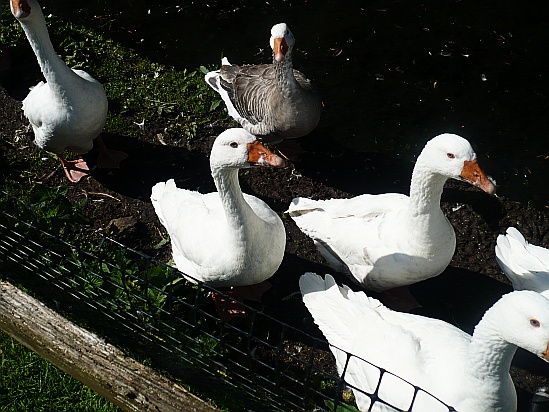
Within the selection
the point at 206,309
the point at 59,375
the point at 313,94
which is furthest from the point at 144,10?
the point at 59,375

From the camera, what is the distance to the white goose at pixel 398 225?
12.1 feet

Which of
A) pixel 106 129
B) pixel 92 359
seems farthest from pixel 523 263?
pixel 106 129

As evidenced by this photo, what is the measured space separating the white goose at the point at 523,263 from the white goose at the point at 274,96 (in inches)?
69.6

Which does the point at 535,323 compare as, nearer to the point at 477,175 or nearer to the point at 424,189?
the point at 477,175

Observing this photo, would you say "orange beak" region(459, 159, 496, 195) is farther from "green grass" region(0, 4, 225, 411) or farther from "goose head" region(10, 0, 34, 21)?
"goose head" region(10, 0, 34, 21)

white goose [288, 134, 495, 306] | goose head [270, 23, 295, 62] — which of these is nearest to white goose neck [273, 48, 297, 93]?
goose head [270, 23, 295, 62]

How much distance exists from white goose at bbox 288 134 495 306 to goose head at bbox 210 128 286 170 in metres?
0.83

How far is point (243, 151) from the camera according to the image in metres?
3.71

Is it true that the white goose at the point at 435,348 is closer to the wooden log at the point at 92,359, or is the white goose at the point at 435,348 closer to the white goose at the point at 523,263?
the white goose at the point at 523,263

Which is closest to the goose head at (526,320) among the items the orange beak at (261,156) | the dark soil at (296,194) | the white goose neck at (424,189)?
the white goose neck at (424,189)

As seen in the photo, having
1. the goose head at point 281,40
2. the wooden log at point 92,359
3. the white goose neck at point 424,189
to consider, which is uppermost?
the goose head at point 281,40

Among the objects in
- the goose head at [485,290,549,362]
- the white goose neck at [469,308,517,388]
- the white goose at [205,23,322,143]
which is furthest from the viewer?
the white goose at [205,23,322,143]

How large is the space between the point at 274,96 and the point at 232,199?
1.38 metres

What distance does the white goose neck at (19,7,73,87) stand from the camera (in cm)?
452
